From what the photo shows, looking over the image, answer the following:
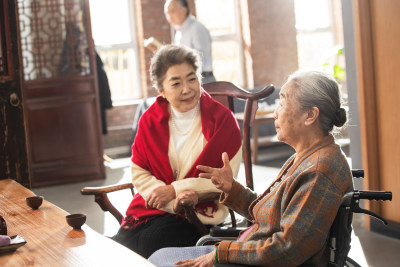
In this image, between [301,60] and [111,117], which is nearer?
[111,117]

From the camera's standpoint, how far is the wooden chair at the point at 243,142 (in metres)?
2.31

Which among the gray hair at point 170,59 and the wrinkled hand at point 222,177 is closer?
the wrinkled hand at point 222,177

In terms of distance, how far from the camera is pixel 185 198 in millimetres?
2268

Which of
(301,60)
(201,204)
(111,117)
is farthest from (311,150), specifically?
(301,60)

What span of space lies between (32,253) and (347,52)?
8.35 ft

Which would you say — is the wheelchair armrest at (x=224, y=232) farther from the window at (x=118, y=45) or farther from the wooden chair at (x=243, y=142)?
the window at (x=118, y=45)

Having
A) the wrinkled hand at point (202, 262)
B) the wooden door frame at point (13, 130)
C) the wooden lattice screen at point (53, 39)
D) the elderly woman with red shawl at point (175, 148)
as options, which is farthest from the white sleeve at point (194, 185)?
the wooden lattice screen at point (53, 39)

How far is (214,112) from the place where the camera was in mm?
2516

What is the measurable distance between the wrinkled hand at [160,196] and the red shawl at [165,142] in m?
0.06

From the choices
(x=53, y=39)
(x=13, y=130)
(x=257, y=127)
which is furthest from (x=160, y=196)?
(x=257, y=127)

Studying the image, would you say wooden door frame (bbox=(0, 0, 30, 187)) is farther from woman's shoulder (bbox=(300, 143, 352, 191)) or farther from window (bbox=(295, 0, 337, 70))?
window (bbox=(295, 0, 337, 70))

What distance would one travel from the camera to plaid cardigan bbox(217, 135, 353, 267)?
1.57m

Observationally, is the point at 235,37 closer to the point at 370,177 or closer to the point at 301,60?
the point at 301,60

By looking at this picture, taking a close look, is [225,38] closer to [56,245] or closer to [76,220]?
[76,220]
